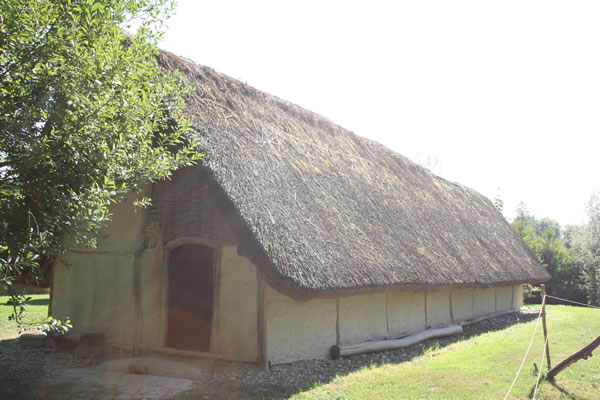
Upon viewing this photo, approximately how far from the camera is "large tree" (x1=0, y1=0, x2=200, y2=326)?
4098mm

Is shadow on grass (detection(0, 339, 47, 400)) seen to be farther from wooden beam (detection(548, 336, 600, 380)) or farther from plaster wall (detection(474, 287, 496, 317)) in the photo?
plaster wall (detection(474, 287, 496, 317))

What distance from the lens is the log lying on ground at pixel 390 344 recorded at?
7.72 m

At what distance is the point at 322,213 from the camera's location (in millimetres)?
8305

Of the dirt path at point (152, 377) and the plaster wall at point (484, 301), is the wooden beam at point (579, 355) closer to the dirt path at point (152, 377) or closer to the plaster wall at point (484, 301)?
the dirt path at point (152, 377)

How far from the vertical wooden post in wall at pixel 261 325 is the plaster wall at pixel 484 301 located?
333 inches

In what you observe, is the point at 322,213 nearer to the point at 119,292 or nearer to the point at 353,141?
the point at 119,292

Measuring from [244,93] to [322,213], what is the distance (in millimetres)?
3768

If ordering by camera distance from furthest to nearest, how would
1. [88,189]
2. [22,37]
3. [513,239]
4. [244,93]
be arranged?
[513,239]
[244,93]
[88,189]
[22,37]

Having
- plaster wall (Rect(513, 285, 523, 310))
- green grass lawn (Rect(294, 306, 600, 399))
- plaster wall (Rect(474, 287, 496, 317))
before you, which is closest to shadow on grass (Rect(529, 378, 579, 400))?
green grass lawn (Rect(294, 306, 600, 399))

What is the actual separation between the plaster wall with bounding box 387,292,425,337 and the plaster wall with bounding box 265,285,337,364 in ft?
6.37

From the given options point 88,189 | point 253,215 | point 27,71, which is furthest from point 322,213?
point 27,71

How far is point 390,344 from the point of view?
8656 mm

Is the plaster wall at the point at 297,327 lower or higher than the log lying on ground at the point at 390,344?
higher

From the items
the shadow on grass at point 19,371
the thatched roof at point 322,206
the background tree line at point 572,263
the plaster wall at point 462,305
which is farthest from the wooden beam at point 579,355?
the background tree line at point 572,263
